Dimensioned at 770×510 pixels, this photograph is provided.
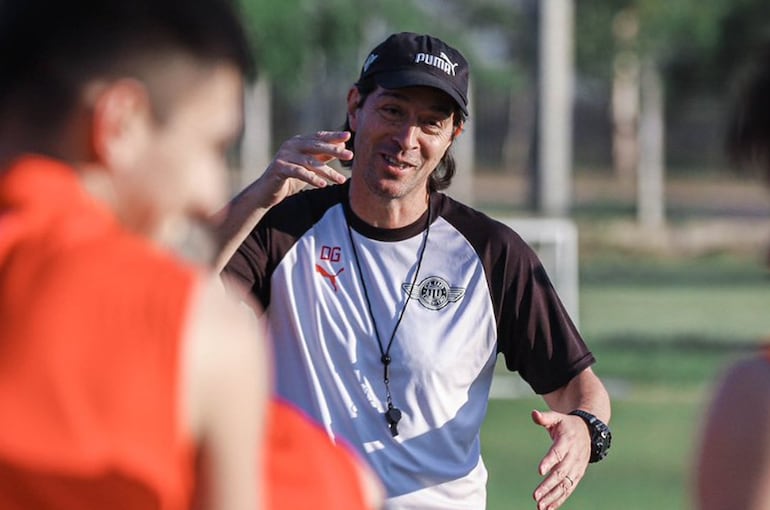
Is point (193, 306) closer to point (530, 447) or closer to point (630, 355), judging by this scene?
point (530, 447)

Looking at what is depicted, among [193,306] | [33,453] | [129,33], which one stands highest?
[129,33]

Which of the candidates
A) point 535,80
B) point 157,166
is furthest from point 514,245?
point 535,80

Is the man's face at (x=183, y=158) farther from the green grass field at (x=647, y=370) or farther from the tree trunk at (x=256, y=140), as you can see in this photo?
the tree trunk at (x=256, y=140)

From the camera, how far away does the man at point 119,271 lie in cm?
181

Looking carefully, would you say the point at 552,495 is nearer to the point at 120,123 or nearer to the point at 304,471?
the point at 304,471

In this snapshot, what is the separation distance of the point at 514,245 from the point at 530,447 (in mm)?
7373

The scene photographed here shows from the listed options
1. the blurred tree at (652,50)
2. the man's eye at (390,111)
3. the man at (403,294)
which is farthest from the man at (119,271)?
the blurred tree at (652,50)

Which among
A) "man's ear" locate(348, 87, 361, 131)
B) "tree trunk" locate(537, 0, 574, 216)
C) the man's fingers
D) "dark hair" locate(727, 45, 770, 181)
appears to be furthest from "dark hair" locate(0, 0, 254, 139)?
"tree trunk" locate(537, 0, 574, 216)

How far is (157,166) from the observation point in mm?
1933

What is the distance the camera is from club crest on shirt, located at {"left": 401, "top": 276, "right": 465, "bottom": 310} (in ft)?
14.0

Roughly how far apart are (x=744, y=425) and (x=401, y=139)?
231cm

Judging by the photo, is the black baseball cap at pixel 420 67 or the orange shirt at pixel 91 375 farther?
the black baseball cap at pixel 420 67

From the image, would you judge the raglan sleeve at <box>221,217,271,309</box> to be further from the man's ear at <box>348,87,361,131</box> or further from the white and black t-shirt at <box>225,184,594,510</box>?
the man's ear at <box>348,87,361,131</box>

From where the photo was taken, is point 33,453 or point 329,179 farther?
point 329,179
